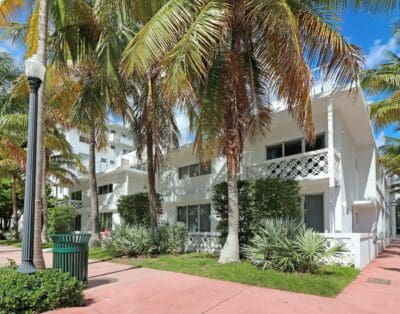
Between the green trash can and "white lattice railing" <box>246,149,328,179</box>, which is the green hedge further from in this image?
the green trash can

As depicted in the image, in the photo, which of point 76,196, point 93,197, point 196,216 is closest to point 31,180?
point 93,197

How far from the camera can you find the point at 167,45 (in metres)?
9.84

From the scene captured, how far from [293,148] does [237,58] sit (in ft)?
23.1

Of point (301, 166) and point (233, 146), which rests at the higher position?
point (233, 146)

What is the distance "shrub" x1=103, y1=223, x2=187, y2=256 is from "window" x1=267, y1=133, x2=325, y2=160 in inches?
231

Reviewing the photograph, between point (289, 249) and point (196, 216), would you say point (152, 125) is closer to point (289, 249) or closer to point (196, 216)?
point (196, 216)

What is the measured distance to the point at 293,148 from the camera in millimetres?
17609

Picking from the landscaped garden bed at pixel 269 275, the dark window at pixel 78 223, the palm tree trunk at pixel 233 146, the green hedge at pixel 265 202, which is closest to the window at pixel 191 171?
the green hedge at pixel 265 202

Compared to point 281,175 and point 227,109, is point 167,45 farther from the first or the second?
point 281,175

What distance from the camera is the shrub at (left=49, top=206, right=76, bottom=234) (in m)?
31.5

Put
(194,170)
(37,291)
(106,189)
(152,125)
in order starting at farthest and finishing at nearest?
(106,189) → (194,170) → (152,125) → (37,291)

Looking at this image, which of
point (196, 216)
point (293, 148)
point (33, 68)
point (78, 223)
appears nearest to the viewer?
point (33, 68)

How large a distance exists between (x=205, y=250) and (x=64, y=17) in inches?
422

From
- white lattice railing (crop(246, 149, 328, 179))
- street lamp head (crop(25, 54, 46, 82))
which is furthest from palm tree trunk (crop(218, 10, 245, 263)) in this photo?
street lamp head (crop(25, 54, 46, 82))
